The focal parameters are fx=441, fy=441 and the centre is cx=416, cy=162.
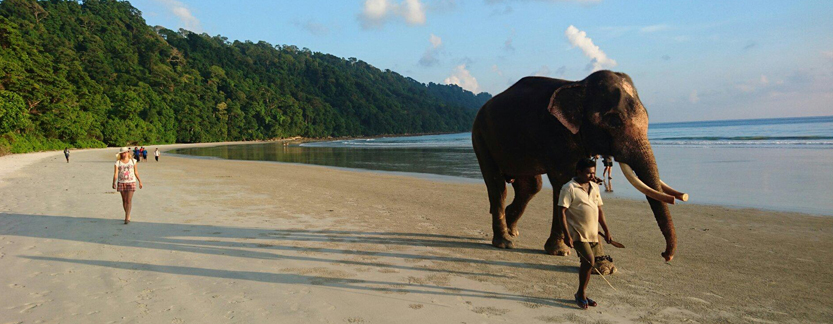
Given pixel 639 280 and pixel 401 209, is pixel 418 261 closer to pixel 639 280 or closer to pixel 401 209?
pixel 639 280

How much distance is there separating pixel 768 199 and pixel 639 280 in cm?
924

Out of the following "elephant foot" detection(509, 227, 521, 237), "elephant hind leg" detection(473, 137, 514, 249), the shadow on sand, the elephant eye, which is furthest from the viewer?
"elephant foot" detection(509, 227, 521, 237)

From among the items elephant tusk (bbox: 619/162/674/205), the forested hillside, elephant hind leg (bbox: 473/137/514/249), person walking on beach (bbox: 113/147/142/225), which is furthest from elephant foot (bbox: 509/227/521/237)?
the forested hillside

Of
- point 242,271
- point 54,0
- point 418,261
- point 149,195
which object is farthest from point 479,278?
point 54,0

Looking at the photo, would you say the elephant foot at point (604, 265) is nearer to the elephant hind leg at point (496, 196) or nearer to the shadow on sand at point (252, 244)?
the shadow on sand at point (252, 244)

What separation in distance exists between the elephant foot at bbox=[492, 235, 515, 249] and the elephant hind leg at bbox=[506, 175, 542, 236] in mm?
459

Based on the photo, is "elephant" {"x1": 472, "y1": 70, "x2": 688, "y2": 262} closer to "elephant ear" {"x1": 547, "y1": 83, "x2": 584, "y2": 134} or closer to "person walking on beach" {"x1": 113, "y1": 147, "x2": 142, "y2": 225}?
"elephant ear" {"x1": 547, "y1": 83, "x2": 584, "y2": 134}

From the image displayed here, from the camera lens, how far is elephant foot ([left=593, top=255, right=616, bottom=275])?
A: 498 centimetres

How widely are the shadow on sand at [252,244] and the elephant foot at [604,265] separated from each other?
0.40 metres

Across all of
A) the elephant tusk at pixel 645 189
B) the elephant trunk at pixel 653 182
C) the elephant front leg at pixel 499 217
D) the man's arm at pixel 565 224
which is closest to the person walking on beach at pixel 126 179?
the elephant front leg at pixel 499 217

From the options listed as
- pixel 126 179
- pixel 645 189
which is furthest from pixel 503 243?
pixel 126 179

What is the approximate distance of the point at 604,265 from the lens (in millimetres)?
5020

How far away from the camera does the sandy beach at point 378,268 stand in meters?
4.00

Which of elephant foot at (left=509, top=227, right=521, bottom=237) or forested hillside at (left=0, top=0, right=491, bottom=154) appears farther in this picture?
forested hillside at (left=0, top=0, right=491, bottom=154)
